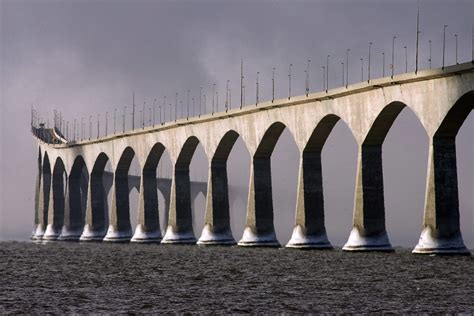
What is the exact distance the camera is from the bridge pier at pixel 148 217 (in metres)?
97.3

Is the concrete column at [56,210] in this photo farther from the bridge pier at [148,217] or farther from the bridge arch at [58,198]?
the bridge pier at [148,217]

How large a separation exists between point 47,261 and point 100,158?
48093mm

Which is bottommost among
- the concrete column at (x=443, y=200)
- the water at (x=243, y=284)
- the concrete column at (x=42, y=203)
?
the water at (x=243, y=284)

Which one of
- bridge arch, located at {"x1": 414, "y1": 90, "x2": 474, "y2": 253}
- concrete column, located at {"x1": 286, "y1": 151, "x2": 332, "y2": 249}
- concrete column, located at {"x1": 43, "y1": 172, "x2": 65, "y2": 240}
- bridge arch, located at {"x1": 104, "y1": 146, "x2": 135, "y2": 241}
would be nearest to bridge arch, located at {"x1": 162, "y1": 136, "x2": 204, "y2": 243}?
bridge arch, located at {"x1": 104, "y1": 146, "x2": 135, "y2": 241}

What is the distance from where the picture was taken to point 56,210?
410ft

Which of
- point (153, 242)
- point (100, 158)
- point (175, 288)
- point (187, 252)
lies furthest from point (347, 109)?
point (100, 158)

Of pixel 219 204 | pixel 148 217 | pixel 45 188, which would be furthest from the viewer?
pixel 45 188

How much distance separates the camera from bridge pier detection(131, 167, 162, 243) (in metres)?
97.3

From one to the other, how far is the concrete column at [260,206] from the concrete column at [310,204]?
5.59 metres

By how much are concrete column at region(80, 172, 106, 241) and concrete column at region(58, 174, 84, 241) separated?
6.12 metres

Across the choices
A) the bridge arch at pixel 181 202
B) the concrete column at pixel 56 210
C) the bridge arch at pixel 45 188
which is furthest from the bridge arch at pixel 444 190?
the bridge arch at pixel 45 188

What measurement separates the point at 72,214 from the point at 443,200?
220ft

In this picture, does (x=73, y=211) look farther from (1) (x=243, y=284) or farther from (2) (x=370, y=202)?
(1) (x=243, y=284)

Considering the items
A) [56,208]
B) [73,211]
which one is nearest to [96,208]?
[73,211]
